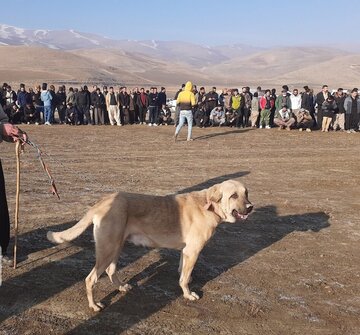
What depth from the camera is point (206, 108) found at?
2073 cm

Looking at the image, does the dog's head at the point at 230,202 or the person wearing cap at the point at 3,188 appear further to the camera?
the person wearing cap at the point at 3,188

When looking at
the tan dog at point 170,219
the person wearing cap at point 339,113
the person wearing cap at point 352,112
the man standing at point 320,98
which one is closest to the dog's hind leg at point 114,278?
the tan dog at point 170,219

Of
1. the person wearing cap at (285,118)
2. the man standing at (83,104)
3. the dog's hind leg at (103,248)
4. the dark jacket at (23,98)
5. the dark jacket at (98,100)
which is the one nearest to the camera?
the dog's hind leg at (103,248)

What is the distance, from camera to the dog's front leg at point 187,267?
5.07 metres

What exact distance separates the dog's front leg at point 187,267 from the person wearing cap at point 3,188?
2201 millimetres

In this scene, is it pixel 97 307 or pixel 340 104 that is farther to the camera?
pixel 340 104

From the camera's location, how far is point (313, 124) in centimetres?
2036

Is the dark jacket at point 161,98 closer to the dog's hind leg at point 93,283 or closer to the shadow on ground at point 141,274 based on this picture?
the shadow on ground at point 141,274

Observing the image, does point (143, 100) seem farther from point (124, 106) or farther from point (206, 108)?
point (206, 108)

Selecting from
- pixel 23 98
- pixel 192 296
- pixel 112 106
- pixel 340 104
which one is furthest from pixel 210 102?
pixel 192 296

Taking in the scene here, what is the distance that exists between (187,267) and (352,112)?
55.4ft

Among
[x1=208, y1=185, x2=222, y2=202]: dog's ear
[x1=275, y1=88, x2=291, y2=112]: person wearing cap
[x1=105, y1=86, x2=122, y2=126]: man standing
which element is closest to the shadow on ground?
[x1=208, y1=185, x2=222, y2=202]: dog's ear

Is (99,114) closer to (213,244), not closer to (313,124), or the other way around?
(313,124)

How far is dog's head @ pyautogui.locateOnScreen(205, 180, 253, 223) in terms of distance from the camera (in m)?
5.00
